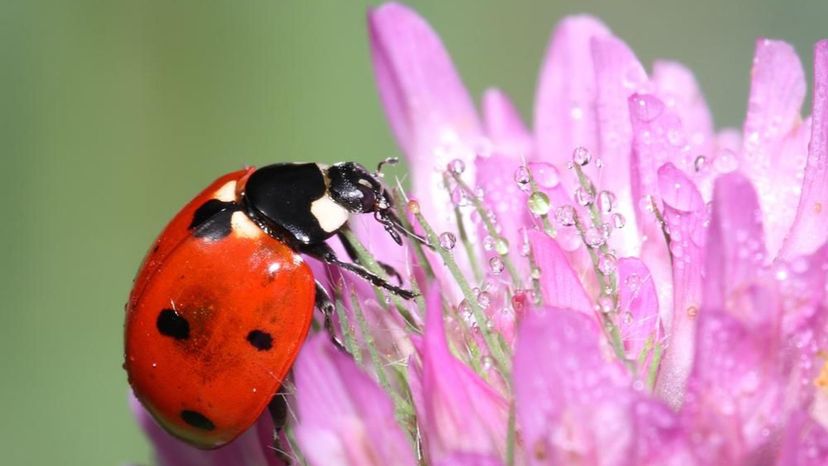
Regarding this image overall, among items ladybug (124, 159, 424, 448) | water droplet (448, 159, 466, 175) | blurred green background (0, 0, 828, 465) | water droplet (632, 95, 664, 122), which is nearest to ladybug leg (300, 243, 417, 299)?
ladybug (124, 159, 424, 448)

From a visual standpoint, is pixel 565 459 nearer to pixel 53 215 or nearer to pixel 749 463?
pixel 749 463

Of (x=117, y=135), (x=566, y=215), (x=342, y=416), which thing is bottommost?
(x=117, y=135)

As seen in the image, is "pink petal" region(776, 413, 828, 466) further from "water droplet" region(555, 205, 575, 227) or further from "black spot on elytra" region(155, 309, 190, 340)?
"black spot on elytra" region(155, 309, 190, 340)

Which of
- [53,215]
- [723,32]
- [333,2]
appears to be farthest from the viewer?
[723,32]

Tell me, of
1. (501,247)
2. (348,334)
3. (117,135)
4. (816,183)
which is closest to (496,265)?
(501,247)

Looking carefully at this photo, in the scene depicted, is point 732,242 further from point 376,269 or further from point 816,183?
point 376,269

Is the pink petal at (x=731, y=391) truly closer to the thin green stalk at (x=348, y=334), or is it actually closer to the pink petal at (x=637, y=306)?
the pink petal at (x=637, y=306)

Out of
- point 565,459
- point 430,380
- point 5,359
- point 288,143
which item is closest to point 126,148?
point 288,143
